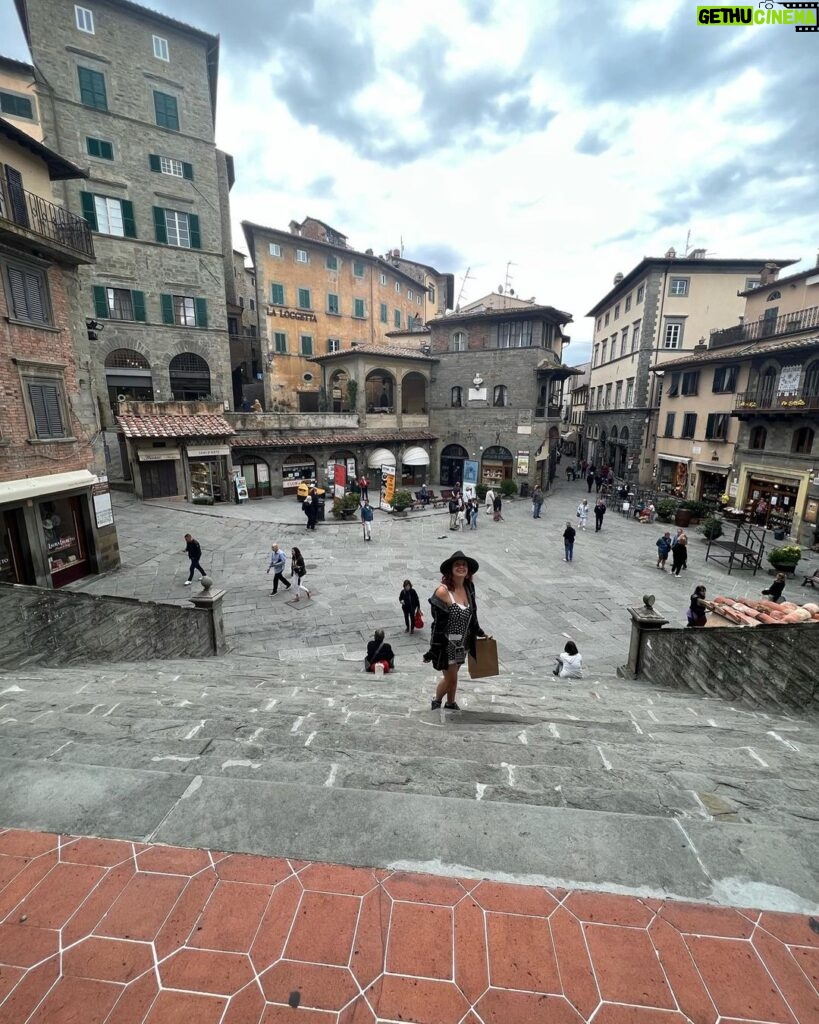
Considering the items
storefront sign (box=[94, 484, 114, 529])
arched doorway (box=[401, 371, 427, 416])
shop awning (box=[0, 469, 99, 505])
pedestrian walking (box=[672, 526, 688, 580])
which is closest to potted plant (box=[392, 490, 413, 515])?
pedestrian walking (box=[672, 526, 688, 580])

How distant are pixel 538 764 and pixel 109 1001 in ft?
9.12

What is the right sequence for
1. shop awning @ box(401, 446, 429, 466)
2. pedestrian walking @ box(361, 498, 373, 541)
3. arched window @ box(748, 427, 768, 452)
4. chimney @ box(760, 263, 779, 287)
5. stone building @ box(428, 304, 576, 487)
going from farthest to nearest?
shop awning @ box(401, 446, 429, 466) < stone building @ box(428, 304, 576, 487) < chimney @ box(760, 263, 779, 287) < arched window @ box(748, 427, 768, 452) < pedestrian walking @ box(361, 498, 373, 541)

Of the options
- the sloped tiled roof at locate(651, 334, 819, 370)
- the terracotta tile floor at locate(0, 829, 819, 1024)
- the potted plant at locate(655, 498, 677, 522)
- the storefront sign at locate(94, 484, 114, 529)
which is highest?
the sloped tiled roof at locate(651, 334, 819, 370)

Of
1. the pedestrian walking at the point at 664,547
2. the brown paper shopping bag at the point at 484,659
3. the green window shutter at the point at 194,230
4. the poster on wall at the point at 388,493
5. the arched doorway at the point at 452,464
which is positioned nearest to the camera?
the brown paper shopping bag at the point at 484,659

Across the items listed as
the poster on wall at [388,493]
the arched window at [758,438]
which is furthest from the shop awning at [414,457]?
the arched window at [758,438]

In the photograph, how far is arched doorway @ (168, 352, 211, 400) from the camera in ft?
88.0

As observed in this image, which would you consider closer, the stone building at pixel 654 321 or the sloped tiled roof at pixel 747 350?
the sloped tiled roof at pixel 747 350

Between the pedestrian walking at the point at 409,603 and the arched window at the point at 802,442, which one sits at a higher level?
the arched window at the point at 802,442

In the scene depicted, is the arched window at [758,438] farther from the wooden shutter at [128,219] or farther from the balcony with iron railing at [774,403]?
the wooden shutter at [128,219]

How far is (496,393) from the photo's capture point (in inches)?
1229

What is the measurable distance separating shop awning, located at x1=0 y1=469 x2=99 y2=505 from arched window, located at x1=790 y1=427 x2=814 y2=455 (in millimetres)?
28194

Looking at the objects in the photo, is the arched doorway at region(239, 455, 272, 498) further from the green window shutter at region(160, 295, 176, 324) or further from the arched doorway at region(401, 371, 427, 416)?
the arched doorway at region(401, 371, 427, 416)

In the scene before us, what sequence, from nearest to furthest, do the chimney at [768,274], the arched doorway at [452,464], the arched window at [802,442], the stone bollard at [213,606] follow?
1. the stone bollard at [213,606]
2. the arched window at [802,442]
3. the chimney at [768,274]
4. the arched doorway at [452,464]

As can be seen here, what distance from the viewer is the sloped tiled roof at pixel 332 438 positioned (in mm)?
26109
